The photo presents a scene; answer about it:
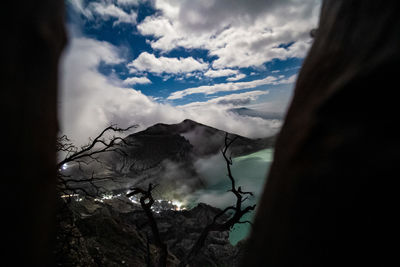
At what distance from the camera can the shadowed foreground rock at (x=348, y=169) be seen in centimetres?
96

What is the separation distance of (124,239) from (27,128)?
21.0 metres

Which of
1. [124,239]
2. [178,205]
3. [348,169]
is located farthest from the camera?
[178,205]

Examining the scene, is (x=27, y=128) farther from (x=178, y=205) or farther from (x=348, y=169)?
(x=178, y=205)

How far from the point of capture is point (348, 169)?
1027 millimetres

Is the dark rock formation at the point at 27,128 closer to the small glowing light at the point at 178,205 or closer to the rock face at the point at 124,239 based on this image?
the rock face at the point at 124,239

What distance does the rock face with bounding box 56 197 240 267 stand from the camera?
8.36 meters

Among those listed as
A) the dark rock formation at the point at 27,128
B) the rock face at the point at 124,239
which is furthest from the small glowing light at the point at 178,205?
the dark rock formation at the point at 27,128

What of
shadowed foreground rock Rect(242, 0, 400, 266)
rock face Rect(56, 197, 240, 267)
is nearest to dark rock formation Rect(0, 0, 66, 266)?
shadowed foreground rock Rect(242, 0, 400, 266)

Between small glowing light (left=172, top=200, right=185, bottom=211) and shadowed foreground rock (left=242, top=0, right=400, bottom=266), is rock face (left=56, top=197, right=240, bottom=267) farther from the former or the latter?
small glowing light (left=172, top=200, right=185, bottom=211)

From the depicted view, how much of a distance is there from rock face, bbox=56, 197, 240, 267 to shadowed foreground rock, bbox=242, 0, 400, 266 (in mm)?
6732

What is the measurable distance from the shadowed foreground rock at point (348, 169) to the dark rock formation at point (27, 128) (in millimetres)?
1521

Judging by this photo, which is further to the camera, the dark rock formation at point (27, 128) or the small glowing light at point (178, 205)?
the small glowing light at point (178, 205)

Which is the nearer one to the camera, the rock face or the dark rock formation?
the dark rock formation

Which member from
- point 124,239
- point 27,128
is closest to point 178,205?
point 124,239
